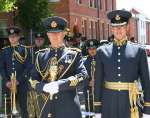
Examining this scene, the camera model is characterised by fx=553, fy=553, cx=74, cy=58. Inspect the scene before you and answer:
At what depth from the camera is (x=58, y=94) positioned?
6.41 meters

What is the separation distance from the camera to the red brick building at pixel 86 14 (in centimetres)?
5194

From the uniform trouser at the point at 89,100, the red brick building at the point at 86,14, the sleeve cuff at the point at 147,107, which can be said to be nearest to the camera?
the sleeve cuff at the point at 147,107

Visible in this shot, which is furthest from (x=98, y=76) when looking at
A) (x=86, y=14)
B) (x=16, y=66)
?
(x=86, y=14)

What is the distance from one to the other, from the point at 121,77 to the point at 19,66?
4124mm

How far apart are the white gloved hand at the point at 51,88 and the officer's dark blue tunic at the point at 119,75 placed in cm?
87

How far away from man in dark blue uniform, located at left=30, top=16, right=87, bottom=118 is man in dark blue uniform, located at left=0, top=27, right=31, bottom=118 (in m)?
4.00

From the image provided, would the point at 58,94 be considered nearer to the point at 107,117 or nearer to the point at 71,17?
the point at 107,117

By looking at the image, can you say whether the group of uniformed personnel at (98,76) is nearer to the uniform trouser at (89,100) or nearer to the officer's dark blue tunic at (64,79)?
the officer's dark blue tunic at (64,79)

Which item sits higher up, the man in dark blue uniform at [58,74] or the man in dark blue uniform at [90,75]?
the man in dark blue uniform at [58,74]

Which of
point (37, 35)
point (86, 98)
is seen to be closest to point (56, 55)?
point (86, 98)

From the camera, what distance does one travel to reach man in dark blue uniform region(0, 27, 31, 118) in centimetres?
1049

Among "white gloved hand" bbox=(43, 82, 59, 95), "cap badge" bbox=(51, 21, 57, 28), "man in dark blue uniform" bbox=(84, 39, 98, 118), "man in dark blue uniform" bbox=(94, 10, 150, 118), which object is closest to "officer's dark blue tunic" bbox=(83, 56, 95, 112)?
"man in dark blue uniform" bbox=(84, 39, 98, 118)

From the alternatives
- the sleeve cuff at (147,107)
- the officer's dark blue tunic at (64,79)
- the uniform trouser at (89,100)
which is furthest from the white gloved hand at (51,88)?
the uniform trouser at (89,100)

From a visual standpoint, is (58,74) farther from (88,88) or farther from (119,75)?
(88,88)
